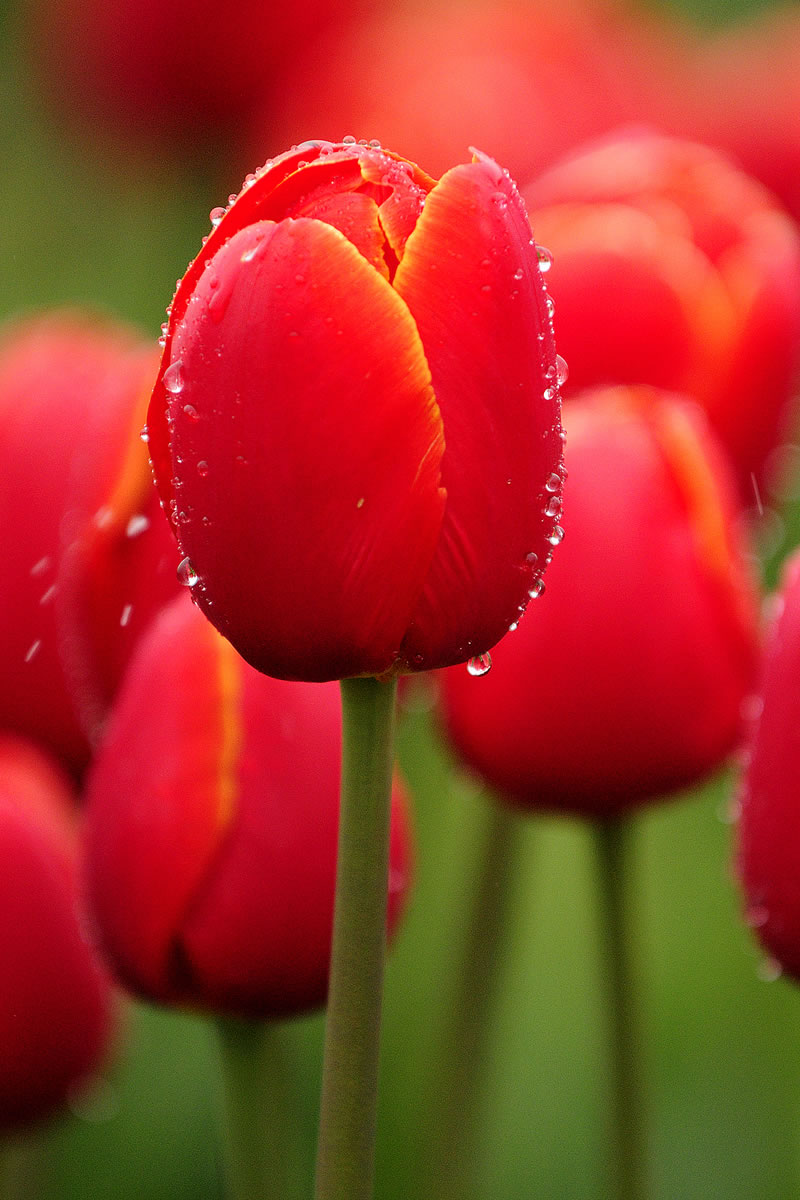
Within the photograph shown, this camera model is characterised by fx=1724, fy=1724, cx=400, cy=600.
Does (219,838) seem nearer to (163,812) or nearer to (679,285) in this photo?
(163,812)

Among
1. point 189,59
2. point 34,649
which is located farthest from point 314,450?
point 189,59

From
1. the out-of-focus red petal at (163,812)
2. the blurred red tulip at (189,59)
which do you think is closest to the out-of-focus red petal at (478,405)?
the out-of-focus red petal at (163,812)

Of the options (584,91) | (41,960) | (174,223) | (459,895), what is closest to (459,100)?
(584,91)

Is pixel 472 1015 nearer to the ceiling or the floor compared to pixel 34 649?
nearer to the floor

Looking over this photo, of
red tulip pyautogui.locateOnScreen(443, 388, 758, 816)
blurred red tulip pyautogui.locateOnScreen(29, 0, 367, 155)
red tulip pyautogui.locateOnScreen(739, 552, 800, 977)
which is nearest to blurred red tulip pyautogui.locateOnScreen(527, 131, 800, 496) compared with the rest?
red tulip pyautogui.locateOnScreen(443, 388, 758, 816)

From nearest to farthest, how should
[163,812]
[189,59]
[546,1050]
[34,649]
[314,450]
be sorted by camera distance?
[314,450] < [163,812] < [34,649] < [546,1050] < [189,59]

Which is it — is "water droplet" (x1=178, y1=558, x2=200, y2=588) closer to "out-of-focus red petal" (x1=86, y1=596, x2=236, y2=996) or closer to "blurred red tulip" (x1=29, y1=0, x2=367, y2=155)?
"out-of-focus red petal" (x1=86, y1=596, x2=236, y2=996)

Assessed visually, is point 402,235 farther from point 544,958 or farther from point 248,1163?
point 544,958
